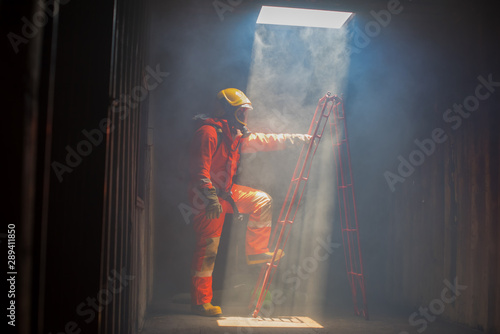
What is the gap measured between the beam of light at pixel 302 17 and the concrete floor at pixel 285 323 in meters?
3.48

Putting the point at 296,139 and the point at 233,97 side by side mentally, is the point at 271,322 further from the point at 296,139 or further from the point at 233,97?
the point at 233,97

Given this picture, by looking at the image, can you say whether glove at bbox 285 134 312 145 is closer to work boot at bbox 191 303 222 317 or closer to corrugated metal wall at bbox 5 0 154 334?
work boot at bbox 191 303 222 317

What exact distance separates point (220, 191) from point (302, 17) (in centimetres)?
240

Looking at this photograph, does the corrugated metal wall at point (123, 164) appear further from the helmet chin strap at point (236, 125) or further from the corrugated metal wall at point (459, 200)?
the corrugated metal wall at point (459, 200)

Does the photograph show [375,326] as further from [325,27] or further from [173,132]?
[325,27]

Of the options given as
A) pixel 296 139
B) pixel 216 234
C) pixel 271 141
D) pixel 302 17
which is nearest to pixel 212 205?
pixel 216 234

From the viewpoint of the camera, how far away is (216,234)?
4.93m

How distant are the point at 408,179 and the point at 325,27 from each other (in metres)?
2.28

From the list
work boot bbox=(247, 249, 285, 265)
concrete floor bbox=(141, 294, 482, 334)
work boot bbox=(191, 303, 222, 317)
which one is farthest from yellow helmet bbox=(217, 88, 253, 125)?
concrete floor bbox=(141, 294, 482, 334)

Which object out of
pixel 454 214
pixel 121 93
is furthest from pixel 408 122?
pixel 121 93

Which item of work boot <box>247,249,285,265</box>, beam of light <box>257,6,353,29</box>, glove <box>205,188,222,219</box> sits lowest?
work boot <box>247,249,285,265</box>

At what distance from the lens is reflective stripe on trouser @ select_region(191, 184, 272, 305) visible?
481 cm

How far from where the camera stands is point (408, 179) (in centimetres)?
566

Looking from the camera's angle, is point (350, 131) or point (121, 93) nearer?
point (121, 93)
